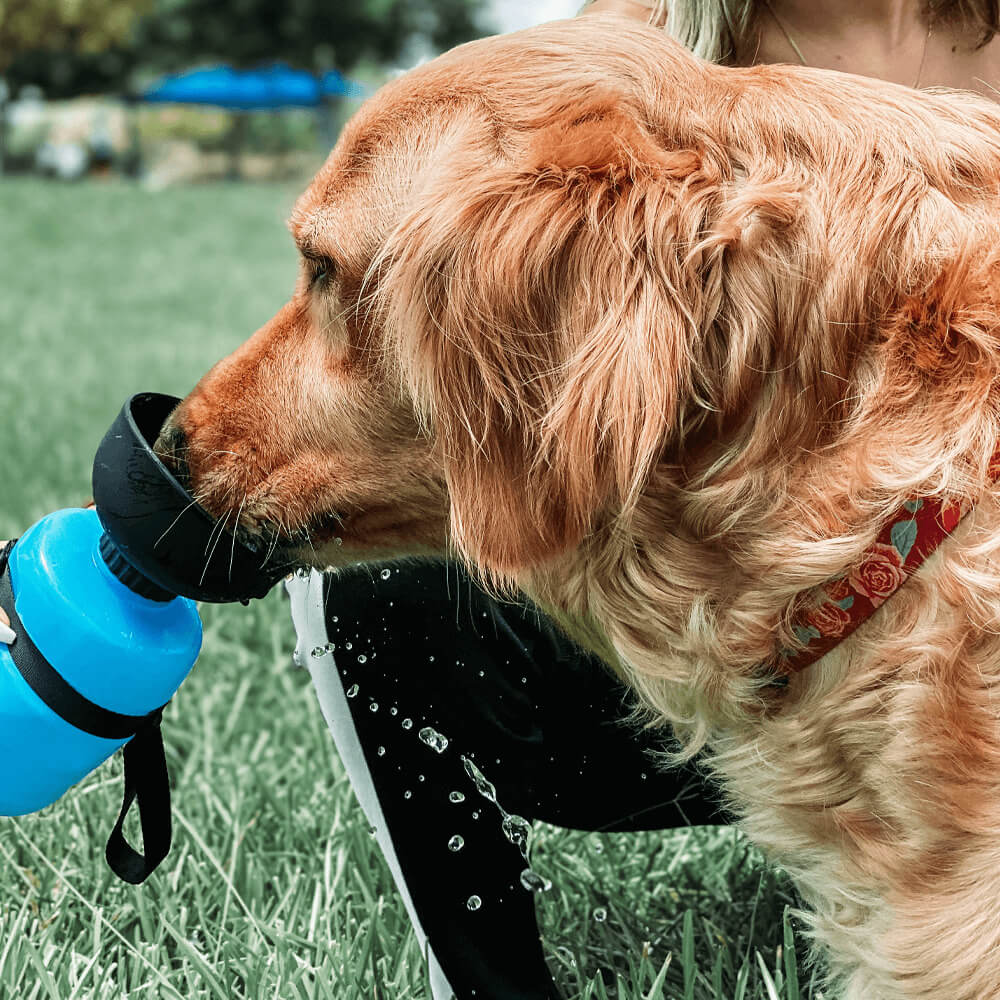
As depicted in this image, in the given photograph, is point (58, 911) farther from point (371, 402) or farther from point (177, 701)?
point (371, 402)

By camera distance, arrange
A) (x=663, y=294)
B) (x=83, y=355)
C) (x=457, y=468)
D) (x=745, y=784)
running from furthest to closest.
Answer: (x=83, y=355) → (x=745, y=784) → (x=457, y=468) → (x=663, y=294)

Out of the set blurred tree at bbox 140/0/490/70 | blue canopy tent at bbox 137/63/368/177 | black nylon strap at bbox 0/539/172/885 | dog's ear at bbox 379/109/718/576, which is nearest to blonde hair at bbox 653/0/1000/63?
dog's ear at bbox 379/109/718/576

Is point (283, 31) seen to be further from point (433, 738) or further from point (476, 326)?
point (476, 326)

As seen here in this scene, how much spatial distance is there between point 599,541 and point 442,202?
0.51m

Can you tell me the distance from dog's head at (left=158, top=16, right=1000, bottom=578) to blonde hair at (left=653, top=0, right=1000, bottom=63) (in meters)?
0.72

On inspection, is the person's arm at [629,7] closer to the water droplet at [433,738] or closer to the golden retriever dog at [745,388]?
the golden retriever dog at [745,388]

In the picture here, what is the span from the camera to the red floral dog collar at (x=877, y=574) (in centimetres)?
149

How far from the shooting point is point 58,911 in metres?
2.38

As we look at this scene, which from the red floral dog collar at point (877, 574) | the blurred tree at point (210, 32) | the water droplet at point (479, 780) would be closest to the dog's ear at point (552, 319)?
the red floral dog collar at point (877, 574)

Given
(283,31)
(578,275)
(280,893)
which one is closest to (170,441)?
(578,275)

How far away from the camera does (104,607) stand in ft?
6.16

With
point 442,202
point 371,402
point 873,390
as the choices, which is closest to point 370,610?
point 371,402

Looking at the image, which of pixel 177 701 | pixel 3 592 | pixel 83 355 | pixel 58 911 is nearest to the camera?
pixel 3 592

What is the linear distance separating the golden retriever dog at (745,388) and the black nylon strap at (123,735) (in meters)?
0.69
